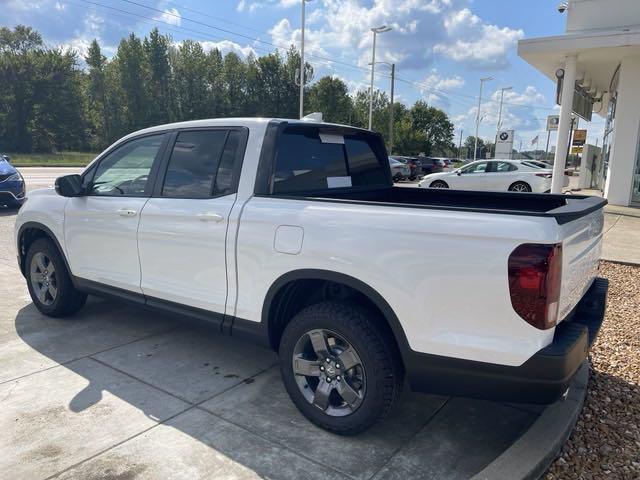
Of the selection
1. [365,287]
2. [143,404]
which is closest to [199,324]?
[143,404]

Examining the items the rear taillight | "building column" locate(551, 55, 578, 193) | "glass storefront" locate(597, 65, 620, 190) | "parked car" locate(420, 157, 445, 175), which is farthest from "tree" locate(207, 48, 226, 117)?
the rear taillight

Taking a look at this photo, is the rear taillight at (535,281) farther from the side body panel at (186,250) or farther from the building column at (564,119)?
the building column at (564,119)

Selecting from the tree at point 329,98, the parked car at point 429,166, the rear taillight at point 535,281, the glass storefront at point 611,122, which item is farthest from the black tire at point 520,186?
the tree at point 329,98

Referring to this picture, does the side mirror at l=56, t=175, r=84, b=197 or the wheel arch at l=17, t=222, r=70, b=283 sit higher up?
the side mirror at l=56, t=175, r=84, b=197

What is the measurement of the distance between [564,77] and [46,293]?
48.3 feet

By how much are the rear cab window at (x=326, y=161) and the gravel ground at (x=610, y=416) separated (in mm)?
2280

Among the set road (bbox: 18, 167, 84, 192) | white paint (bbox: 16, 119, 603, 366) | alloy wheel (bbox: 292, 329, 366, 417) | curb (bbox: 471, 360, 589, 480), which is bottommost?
curb (bbox: 471, 360, 589, 480)

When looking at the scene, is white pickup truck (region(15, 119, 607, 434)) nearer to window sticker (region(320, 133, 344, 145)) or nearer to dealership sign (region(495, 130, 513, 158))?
window sticker (region(320, 133, 344, 145))

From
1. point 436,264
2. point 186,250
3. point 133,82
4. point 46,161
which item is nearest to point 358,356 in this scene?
point 436,264

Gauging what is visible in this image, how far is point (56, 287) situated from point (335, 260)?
10.9 feet

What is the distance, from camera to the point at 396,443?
2922 millimetres

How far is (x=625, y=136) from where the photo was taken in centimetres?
1448

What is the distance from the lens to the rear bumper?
7.52ft

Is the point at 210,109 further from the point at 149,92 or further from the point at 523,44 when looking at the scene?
the point at 523,44
